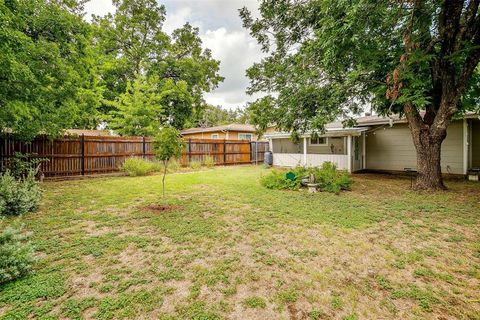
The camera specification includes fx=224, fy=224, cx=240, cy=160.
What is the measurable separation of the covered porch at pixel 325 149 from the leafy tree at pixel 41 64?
344 inches

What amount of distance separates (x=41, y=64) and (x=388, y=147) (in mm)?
13988

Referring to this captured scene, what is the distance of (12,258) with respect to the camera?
2.46 meters

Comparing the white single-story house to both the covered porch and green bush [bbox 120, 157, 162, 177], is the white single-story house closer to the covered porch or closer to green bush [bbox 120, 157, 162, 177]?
the covered porch

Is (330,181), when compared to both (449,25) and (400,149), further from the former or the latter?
(400,149)

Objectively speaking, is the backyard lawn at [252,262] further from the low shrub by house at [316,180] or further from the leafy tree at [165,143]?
the low shrub by house at [316,180]

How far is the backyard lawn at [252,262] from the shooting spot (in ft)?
6.88

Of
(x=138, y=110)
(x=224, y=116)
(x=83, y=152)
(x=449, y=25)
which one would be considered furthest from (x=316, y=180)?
(x=224, y=116)

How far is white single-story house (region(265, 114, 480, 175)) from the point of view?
9.44m

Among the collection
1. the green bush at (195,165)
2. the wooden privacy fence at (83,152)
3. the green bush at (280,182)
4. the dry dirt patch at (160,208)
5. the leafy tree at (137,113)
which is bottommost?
the dry dirt patch at (160,208)

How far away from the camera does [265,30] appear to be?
9.52m

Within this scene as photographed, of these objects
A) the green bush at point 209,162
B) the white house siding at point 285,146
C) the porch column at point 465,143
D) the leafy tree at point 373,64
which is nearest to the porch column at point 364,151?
the white house siding at point 285,146

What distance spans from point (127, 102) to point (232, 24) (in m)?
8.79

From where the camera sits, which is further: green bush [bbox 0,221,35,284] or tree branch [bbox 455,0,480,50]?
tree branch [bbox 455,0,480,50]

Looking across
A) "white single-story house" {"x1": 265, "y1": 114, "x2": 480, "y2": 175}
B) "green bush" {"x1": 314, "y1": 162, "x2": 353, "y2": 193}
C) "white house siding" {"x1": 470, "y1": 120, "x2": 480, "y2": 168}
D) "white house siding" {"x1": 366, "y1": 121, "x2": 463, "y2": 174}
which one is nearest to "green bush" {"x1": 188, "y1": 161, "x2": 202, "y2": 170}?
"white single-story house" {"x1": 265, "y1": 114, "x2": 480, "y2": 175}
